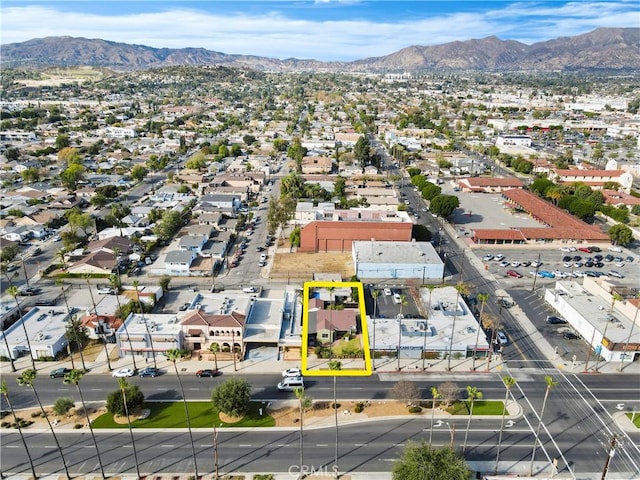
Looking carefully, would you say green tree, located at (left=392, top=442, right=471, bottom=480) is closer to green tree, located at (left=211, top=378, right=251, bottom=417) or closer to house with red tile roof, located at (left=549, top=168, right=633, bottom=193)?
green tree, located at (left=211, top=378, right=251, bottom=417)

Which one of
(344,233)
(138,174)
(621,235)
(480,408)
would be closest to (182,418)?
(480,408)

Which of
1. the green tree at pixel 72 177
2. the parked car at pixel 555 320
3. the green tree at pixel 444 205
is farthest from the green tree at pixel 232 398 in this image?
→ the green tree at pixel 72 177

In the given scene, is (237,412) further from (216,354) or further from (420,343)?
(420,343)

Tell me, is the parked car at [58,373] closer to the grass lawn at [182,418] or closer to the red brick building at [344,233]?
the grass lawn at [182,418]

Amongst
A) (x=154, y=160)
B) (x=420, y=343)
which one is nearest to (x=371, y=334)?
(x=420, y=343)

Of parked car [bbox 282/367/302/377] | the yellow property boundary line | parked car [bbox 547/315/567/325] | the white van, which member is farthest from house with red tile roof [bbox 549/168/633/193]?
the white van
